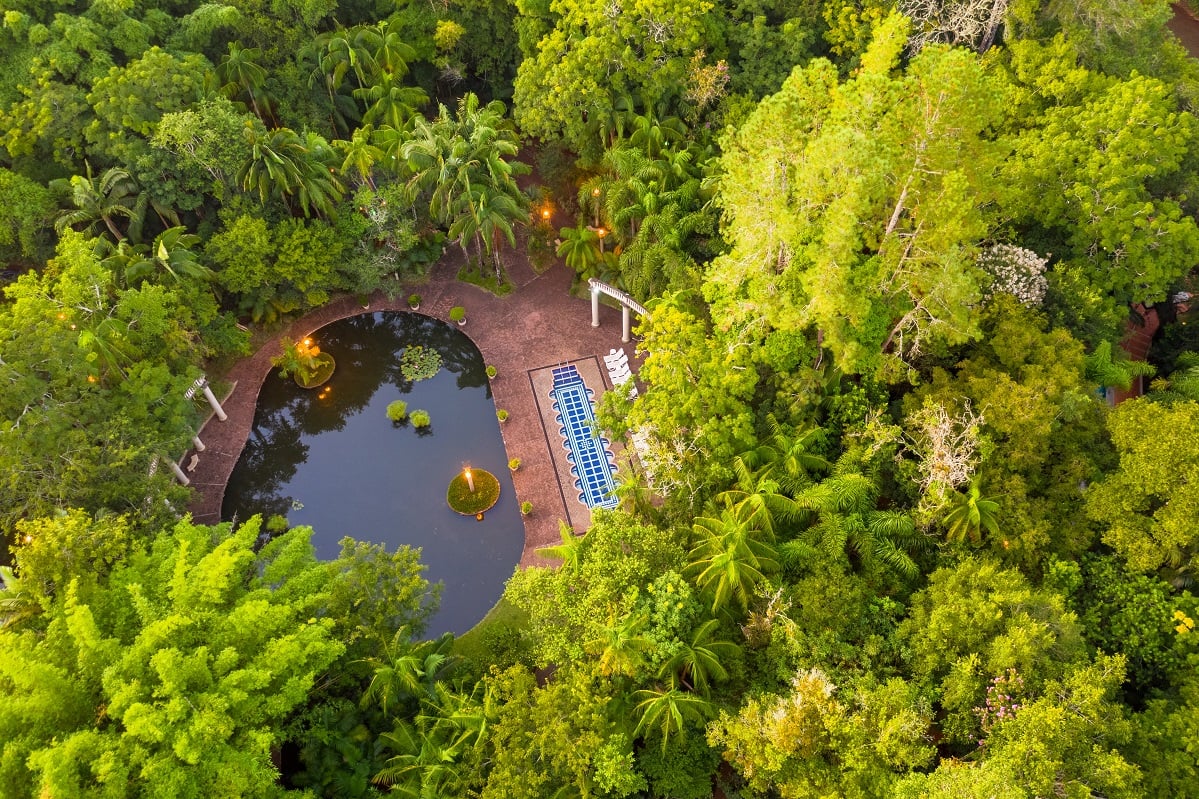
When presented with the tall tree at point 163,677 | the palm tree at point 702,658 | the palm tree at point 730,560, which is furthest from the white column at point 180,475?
the palm tree at point 702,658

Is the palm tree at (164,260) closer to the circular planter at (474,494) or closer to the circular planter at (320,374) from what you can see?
the circular planter at (320,374)

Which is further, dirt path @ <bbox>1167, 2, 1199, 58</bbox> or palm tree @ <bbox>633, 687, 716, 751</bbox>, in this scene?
dirt path @ <bbox>1167, 2, 1199, 58</bbox>

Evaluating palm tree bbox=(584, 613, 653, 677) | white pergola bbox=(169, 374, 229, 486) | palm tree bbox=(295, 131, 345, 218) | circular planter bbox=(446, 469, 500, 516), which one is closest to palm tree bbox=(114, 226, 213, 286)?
white pergola bbox=(169, 374, 229, 486)

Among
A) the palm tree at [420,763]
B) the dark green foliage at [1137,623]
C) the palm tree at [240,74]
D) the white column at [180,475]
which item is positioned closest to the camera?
the palm tree at [420,763]

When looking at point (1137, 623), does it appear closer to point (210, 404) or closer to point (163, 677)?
point (163, 677)

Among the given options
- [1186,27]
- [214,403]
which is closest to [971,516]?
[214,403]

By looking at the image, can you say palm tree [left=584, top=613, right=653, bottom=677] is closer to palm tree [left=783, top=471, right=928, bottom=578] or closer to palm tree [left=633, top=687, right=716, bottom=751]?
palm tree [left=633, top=687, right=716, bottom=751]
